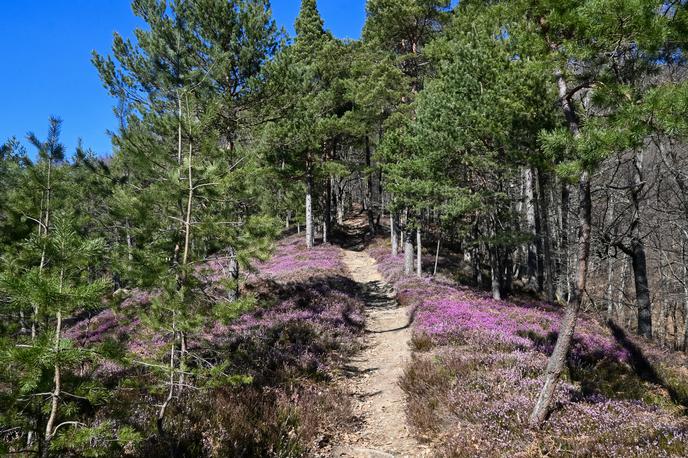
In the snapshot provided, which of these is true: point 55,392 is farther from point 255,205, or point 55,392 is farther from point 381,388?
point 255,205

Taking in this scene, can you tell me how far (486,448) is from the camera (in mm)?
5594

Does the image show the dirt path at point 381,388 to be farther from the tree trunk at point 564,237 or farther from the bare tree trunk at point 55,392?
the tree trunk at point 564,237

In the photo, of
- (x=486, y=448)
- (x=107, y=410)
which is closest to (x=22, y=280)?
(x=107, y=410)

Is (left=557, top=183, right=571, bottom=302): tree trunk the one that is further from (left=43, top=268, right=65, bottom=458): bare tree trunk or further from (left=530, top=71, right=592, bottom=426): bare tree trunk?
(left=43, top=268, right=65, bottom=458): bare tree trunk

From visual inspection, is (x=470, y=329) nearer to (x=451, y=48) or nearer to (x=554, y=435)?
(x=554, y=435)

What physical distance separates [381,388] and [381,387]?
5 cm

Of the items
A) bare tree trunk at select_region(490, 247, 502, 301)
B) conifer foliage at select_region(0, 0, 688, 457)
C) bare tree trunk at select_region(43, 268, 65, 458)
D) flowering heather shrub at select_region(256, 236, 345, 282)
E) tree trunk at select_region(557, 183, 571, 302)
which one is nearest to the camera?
bare tree trunk at select_region(43, 268, 65, 458)

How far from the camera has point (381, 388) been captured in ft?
29.1

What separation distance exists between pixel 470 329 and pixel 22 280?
1051cm

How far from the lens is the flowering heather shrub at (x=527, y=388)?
552 centimetres

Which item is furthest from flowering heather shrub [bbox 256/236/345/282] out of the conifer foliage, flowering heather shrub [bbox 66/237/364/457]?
flowering heather shrub [bbox 66/237/364/457]

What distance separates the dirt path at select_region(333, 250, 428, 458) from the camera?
6445 mm

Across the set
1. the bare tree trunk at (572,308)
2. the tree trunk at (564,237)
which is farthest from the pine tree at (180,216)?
the tree trunk at (564,237)

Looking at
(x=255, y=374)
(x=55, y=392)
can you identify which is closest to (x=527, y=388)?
(x=255, y=374)
